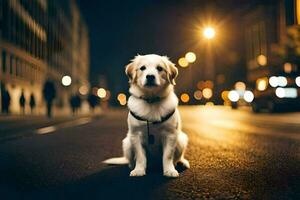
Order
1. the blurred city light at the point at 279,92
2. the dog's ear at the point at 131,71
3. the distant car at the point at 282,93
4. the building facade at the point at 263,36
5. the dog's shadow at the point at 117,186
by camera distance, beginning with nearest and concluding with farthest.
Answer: the dog's shadow at the point at 117,186
the dog's ear at the point at 131,71
the blurred city light at the point at 279,92
the distant car at the point at 282,93
the building facade at the point at 263,36

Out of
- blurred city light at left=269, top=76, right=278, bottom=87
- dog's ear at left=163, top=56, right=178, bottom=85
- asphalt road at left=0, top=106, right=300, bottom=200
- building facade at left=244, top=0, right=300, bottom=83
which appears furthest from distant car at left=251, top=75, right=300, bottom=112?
building facade at left=244, top=0, right=300, bottom=83

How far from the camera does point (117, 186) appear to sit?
14.5ft

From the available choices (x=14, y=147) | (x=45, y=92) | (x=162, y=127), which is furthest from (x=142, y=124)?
(x=45, y=92)

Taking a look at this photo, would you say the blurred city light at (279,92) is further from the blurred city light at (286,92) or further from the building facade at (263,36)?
the building facade at (263,36)

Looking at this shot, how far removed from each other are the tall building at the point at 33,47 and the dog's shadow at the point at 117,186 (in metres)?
23.1

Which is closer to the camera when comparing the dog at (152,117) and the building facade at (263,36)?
the dog at (152,117)

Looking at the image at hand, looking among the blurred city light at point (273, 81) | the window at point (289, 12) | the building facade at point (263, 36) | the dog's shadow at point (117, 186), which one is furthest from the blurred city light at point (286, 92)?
the building facade at point (263, 36)

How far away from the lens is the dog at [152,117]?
15.8 ft

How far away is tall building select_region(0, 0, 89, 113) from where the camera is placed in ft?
135

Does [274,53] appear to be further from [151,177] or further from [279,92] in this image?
[151,177]

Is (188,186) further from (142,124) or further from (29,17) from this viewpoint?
(29,17)

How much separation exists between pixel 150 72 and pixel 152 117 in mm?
496

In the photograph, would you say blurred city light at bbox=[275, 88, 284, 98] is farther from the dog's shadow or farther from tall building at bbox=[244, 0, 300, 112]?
the dog's shadow

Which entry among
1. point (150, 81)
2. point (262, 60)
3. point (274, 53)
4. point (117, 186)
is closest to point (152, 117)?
point (150, 81)
